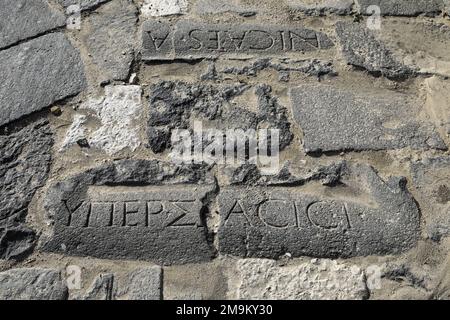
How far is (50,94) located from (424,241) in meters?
1.29

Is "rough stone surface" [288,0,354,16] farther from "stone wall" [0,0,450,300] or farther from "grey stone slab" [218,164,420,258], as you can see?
"grey stone slab" [218,164,420,258]

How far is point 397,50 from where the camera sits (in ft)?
7.14

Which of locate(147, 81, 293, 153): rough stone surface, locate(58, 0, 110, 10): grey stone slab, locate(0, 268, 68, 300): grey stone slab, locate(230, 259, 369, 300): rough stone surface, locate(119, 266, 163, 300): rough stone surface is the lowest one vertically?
locate(230, 259, 369, 300): rough stone surface

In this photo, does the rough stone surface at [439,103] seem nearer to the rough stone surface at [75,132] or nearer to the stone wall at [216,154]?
the stone wall at [216,154]

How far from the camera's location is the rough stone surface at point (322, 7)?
232cm

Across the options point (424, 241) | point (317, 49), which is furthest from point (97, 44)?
point (424, 241)

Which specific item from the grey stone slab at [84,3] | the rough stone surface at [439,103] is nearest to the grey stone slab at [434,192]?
the rough stone surface at [439,103]

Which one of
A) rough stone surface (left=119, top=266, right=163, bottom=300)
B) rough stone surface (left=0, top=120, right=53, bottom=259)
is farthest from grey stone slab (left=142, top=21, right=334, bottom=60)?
rough stone surface (left=119, top=266, right=163, bottom=300)

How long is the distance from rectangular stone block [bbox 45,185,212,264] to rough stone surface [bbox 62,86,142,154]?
0.18 meters

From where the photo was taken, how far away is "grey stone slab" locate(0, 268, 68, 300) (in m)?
1.42

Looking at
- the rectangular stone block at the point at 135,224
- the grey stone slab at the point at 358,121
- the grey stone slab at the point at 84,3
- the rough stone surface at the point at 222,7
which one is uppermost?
the grey stone slab at the point at 84,3
